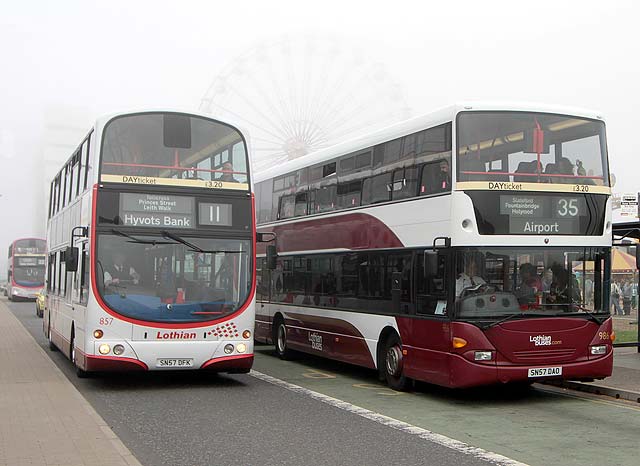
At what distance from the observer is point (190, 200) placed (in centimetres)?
1371

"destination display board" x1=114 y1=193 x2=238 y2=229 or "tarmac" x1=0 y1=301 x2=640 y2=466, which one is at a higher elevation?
"destination display board" x1=114 y1=193 x2=238 y2=229

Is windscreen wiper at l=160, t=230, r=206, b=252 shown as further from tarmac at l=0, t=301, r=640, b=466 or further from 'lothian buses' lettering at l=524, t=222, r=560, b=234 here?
'lothian buses' lettering at l=524, t=222, r=560, b=234

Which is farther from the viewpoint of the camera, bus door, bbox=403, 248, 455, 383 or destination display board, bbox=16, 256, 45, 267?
destination display board, bbox=16, 256, 45, 267

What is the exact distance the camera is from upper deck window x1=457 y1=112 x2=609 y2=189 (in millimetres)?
12008

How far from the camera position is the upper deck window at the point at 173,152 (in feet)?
44.2

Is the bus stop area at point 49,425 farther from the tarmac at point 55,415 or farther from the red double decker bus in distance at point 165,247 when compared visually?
the red double decker bus in distance at point 165,247

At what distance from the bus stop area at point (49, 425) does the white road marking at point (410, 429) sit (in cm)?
323

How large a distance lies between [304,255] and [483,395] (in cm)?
570

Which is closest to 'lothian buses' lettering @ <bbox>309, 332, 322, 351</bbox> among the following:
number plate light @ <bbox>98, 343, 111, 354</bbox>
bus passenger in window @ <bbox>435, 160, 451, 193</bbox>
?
number plate light @ <bbox>98, 343, 111, 354</bbox>

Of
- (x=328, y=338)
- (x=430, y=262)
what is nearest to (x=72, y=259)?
(x=328, y=338)

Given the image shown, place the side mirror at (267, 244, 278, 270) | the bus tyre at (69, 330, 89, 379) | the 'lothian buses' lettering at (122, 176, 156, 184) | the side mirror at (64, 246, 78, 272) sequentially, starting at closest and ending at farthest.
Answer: the 'lothian buses' lettering at (122, 176, 156, 184)
the side mirror at (64, 246, 78, 272)
the bus tyre at (69, 330, 89, 379)
the side mirror at (267, 244, 278, 270)

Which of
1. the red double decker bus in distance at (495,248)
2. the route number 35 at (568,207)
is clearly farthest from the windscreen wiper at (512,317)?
the route number 35 at (568,207)

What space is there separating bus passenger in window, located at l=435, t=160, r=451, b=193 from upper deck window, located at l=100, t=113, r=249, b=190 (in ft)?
11.0

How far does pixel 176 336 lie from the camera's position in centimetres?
1314
